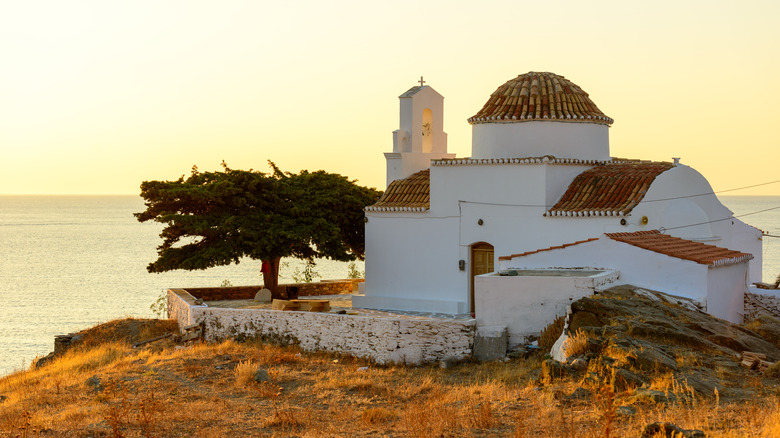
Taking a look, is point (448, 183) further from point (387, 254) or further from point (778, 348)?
point (778, 348)

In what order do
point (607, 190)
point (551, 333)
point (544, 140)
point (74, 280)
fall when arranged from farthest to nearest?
point (74, 280)
point (544, 140)
point (607, 190)
point (551, 333)

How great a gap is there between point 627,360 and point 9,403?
1162 centimetres

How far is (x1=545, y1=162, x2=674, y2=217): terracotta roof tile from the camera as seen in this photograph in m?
22.7

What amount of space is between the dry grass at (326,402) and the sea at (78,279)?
1004 cm

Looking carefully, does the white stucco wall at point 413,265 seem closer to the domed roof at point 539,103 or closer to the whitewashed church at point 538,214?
the whitewashed church at point 538,214

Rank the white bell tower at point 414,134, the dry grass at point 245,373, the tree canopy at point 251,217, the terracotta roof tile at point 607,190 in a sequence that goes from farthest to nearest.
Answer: the white bell tower at point 414,134 < the tree canopy at point 251,217 < the terracotta roof tile at point 607,190 < the dry grass at point 245,373

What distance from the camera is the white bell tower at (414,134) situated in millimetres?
28562

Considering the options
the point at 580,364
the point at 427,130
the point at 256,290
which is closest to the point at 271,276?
the point at 256,290

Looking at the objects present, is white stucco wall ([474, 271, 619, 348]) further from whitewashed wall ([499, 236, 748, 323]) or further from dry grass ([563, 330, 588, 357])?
dry grass ([563, 330, 588, 357])

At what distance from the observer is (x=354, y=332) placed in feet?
67.4

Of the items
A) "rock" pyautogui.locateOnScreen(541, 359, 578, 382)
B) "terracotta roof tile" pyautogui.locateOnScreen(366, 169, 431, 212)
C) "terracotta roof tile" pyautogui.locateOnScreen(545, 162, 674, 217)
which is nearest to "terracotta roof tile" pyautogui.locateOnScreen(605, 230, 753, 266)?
"terracotta roof tile" pyautogui.locateOnScreen(545, 162, 674, 217)

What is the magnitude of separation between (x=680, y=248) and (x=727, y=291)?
5.26 feet

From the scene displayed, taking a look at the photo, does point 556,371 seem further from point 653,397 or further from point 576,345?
point 653,397

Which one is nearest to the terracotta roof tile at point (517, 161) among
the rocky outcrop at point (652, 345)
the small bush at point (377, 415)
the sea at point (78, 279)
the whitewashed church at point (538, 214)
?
the whitewashed church at point (538, 214)
